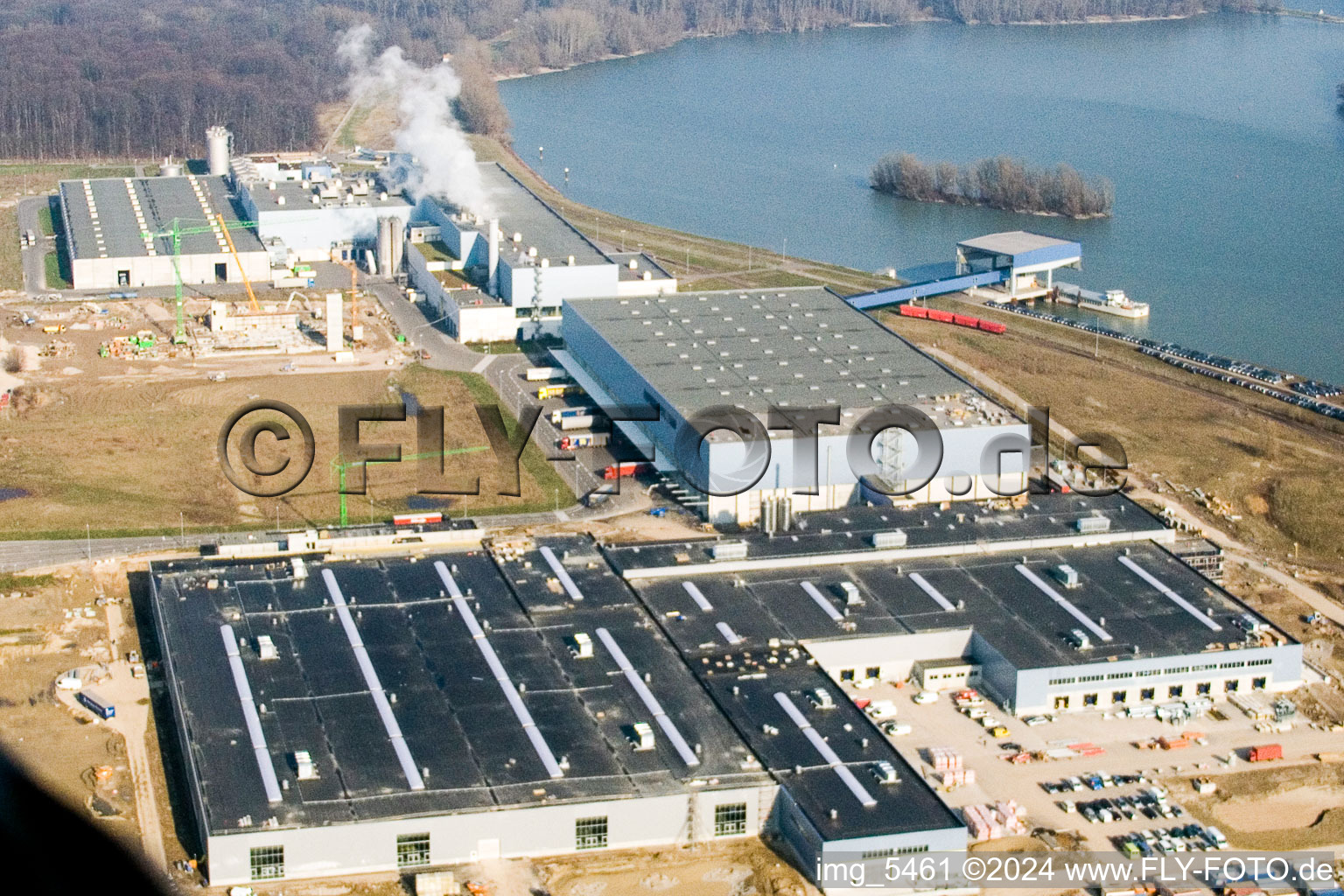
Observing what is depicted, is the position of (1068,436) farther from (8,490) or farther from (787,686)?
(8,490)

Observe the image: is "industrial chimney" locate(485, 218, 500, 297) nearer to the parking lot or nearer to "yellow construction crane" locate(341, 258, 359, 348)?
"yellow construction crane" locate(341, 258, 359, 348)

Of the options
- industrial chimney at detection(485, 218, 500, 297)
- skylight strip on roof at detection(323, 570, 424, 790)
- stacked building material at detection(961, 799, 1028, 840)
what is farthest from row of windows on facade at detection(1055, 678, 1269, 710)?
industrial chimney at detection(485, 218, 500, 297)

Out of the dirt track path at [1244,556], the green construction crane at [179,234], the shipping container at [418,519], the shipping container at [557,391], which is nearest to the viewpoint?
the dirt track path at [1244,556]

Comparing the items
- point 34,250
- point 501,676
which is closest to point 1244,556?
point 501,676

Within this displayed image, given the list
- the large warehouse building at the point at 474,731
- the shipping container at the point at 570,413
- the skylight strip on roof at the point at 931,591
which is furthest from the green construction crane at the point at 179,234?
the skylight strip on roof at the point at 931,591

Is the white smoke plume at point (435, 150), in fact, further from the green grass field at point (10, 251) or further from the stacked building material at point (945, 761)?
the stacked building material at point (945, 761)
